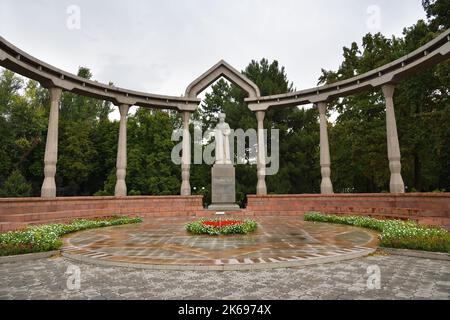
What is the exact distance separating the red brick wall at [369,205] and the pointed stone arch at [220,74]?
7.84m

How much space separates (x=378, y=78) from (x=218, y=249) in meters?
14.1

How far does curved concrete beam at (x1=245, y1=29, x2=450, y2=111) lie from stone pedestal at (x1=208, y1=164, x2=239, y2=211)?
5.05 m

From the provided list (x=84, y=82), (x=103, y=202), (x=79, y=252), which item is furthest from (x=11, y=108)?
(x=79, y=252)

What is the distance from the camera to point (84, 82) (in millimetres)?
17656

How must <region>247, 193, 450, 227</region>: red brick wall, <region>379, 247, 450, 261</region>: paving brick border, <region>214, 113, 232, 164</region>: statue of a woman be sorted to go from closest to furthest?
<region>379, 247, 450, 261</region>: paving brick border → <region>247, 193, 450, 227</region>: red brick wall → <region>214, 113, 232, 164</region>: statue of a woman

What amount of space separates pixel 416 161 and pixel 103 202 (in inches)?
937

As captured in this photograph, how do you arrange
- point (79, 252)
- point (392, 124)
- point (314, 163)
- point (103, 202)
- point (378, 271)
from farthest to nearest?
point (314, 163), point (103, 202), point (392, 124), point (79, 252), point (378, 271)

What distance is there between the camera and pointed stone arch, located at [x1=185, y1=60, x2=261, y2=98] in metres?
21.8

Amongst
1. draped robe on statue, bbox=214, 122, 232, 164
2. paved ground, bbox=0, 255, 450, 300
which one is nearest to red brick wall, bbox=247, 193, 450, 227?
draped robe on statue, bbox=214, 122, 232, 164

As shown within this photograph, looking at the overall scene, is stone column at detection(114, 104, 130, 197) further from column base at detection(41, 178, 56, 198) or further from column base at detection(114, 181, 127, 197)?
column base at detection(41, 178, 56, 198)

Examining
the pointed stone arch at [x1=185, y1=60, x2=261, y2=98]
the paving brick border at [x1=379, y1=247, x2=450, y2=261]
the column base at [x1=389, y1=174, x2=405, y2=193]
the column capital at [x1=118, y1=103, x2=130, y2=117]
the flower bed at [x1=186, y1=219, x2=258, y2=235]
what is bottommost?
the paving brick border at [x1=379, y1=247, x2=450, y2=261]

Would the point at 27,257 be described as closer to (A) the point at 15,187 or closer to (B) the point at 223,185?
(B) the point at 223,185
